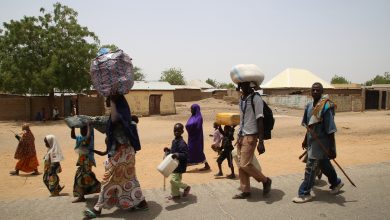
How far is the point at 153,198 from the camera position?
4.99 meters

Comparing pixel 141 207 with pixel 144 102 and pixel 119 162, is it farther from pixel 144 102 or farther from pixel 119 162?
pixel 144 102

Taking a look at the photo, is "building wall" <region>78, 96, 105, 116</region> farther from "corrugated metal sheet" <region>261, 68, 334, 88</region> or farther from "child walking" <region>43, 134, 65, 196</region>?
"corrugated metal sheet" <region>261, 68, 334, 88</region>

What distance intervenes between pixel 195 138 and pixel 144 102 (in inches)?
828

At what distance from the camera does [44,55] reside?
23.2 meters

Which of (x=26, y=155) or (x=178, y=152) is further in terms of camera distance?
(x=26, y=155)

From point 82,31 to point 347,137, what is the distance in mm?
19332

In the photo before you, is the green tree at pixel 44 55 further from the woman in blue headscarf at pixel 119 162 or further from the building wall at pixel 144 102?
the woman in blue headscarf at pixel 119 162

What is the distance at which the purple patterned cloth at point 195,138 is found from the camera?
736cm

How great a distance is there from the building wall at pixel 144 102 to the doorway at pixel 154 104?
273 mm

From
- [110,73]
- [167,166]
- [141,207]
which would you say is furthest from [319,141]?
[110,73]

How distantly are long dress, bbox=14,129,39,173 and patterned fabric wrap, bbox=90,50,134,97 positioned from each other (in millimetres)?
5202

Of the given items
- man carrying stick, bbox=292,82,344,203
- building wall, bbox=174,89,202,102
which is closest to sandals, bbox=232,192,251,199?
man carrying stick, bbox=292,82,344,203

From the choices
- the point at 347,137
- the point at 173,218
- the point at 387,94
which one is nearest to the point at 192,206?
the point at 173,218

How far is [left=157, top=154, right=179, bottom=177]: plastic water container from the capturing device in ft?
15.4
